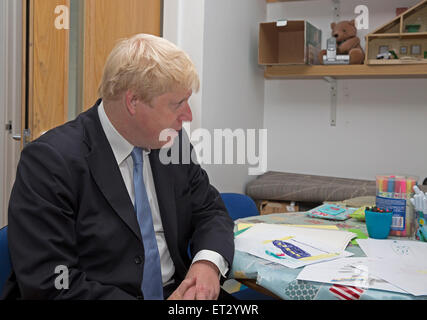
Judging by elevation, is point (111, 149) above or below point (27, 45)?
below

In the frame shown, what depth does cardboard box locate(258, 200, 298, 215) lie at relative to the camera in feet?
9.61

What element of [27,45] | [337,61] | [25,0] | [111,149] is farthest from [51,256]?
[337,61]

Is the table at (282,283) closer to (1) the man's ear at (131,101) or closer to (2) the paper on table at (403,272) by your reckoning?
(2) the paper on table at (403,272)

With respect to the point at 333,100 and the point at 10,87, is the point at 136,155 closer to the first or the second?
the point at 10,87

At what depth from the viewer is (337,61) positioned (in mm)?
2930

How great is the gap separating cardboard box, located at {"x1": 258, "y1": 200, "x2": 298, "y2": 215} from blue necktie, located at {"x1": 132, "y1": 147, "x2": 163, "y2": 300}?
188 cm

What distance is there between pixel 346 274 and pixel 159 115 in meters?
0.59

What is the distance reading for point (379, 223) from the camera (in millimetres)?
1250

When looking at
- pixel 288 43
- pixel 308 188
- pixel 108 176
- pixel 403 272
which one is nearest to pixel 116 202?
pixel 108 176

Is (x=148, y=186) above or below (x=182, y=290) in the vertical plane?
above

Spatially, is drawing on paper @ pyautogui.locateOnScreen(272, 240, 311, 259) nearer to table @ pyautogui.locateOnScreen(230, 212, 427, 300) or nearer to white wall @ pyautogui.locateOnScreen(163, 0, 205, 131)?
table @ pyautogui.locateOnScreen(230, 212, 427, 300)

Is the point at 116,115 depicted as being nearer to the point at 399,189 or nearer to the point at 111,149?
the point at 111,149

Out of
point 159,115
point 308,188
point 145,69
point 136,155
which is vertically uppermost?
point 145,69
